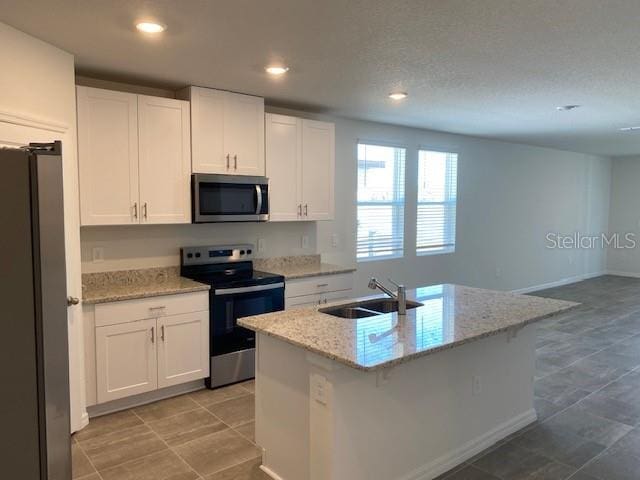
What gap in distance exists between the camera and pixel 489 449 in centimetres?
303

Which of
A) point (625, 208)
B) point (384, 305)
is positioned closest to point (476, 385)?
point (384, 305)

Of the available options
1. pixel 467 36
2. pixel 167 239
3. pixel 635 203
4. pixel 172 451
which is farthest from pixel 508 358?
pixel 635 203

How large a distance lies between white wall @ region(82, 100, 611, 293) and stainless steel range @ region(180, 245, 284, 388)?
19 cm

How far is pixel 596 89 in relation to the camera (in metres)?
4.00

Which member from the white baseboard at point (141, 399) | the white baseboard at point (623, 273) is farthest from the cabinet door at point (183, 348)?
the white baseboard at point (623, 273)

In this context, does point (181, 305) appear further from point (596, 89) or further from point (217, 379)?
point (596, 89)

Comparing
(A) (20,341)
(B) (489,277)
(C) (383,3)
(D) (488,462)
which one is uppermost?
(C) (383,3)

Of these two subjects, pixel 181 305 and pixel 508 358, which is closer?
pixel 508 358

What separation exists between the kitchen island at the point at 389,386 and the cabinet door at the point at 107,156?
1.59 meters

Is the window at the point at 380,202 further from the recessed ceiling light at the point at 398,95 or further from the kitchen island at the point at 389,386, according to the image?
the kitchen island at the point at 389,386

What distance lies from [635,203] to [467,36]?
30.2 feet

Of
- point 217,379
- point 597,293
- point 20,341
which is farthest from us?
point 597,293

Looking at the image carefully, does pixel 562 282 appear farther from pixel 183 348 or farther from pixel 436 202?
pixel 183 348

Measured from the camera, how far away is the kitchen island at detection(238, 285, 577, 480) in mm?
2229
